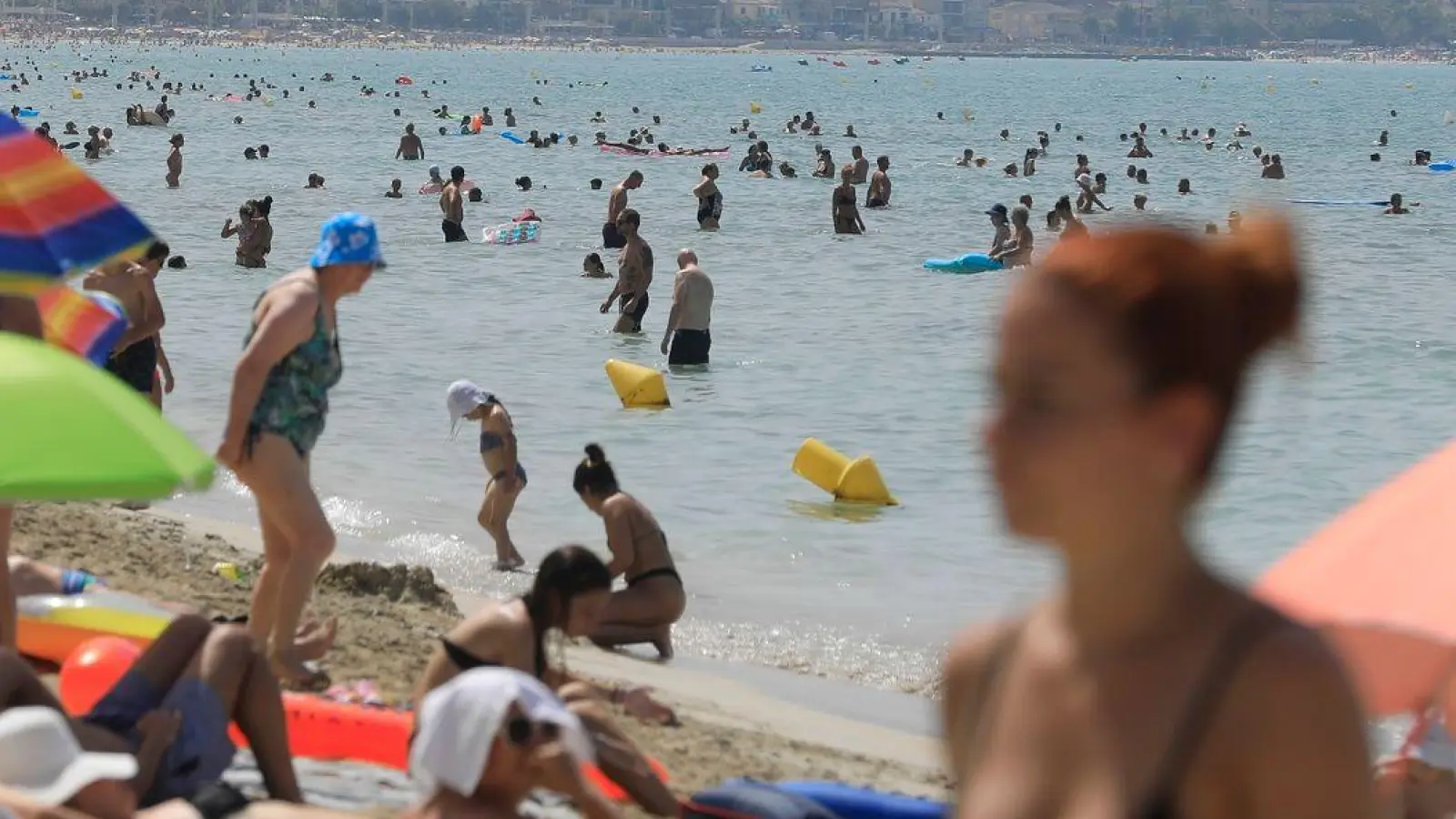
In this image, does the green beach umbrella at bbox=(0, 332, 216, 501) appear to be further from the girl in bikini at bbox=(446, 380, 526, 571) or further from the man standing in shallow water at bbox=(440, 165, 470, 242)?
the man standing in shallow water at bbox=(440, 165, 470, 242)

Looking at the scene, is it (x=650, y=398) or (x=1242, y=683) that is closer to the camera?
(x=1242, y=683)

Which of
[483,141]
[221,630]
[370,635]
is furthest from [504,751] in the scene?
[483,141]

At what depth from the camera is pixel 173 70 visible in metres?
87.8

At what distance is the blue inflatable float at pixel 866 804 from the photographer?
4.81m

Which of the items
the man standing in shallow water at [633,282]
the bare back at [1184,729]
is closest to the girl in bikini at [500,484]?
the man standing in shallow water at [633,282]

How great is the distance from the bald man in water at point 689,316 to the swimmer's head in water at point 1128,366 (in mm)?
12377

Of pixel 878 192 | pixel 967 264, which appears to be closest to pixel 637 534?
pixel 967 264

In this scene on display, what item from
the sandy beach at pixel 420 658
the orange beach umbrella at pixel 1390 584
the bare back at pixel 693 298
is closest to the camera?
the orange beach umbrella at pixel 1390 584

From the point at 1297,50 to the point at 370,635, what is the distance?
185 meters

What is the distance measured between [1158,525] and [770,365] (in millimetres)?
14275

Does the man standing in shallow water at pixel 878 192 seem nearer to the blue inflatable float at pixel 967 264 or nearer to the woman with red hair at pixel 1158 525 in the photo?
the blue inflatable float at pixel 967 264

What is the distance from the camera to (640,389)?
13555 mm

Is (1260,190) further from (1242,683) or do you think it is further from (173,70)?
(173,70)

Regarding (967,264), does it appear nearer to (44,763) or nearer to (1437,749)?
(1437,749)
